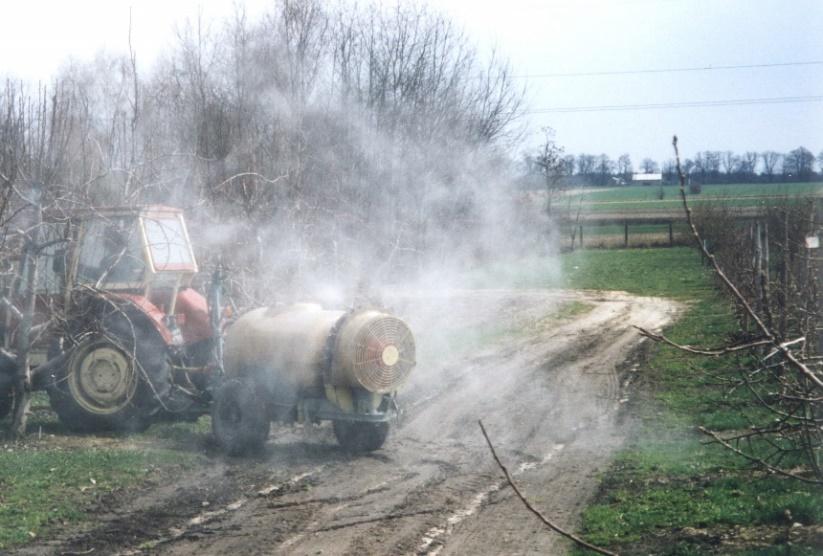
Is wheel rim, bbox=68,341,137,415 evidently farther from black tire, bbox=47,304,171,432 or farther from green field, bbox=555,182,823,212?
green field, bbox=555,182,823,212

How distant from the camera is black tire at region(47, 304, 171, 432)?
41.0ft

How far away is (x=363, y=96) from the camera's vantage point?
2205 centimetres

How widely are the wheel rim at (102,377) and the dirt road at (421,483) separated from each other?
2.02 meters

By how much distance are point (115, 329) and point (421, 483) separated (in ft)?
15.3

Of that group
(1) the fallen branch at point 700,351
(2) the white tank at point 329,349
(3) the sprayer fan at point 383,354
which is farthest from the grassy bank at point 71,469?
(1) the fallen branch at point 700,351

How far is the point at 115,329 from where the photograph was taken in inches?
499

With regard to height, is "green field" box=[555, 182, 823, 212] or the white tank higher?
"green field" box=[555, 182, 823, 212]

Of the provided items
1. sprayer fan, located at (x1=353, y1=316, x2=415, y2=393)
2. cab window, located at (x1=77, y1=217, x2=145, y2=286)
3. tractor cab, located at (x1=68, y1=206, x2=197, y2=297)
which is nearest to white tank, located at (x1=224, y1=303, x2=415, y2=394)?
sprayer fan, located at (x1=353, y1=316, x2=415, y2=393)

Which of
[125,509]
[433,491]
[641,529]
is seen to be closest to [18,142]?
[125,509]

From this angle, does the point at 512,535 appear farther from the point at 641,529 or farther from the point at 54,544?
the point at 54,544

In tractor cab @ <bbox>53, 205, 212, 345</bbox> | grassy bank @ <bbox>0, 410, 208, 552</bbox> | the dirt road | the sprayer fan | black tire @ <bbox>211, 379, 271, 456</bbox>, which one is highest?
tractor cab @ <bbox>53, 205, 212, 345</bbox>

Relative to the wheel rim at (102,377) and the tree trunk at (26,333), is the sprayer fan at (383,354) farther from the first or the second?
the tree trunk at (26,333)

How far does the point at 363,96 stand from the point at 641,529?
595 inches

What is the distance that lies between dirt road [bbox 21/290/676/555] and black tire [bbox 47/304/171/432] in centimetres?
187
